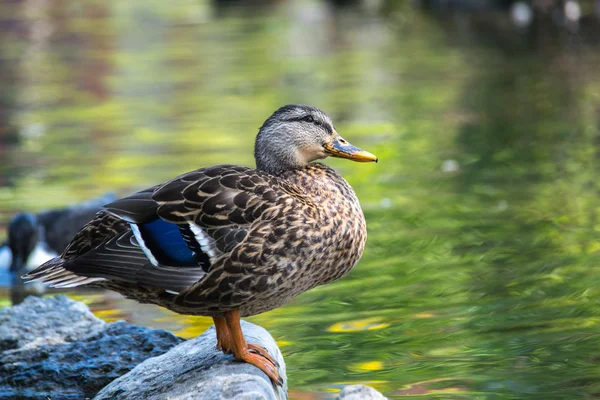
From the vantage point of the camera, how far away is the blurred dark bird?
29.5 ft

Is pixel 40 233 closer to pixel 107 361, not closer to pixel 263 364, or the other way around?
pixel 107 361

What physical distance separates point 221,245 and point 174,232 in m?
0.21

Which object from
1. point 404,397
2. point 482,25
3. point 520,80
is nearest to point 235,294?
point 404,397

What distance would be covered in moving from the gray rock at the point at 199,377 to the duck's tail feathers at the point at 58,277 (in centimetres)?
63

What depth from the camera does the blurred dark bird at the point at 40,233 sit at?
899 cm

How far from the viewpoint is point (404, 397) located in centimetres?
538

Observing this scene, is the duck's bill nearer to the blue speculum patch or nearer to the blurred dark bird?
the blue speculum patch

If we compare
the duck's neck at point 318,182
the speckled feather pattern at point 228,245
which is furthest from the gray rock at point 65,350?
the duck's neck at point 318,182

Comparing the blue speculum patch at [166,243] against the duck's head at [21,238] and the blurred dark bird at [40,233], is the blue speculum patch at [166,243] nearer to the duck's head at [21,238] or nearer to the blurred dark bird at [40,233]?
the blurred dark bird at [40,233]

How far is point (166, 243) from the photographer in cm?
474

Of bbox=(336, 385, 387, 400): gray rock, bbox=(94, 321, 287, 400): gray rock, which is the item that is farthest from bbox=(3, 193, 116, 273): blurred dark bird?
bbox=(336, 385, 387, 400): gray rock

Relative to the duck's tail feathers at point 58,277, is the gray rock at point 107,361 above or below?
below

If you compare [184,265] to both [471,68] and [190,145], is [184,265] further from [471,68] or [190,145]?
[471,68]

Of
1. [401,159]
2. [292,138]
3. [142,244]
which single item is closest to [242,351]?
[142,244]
